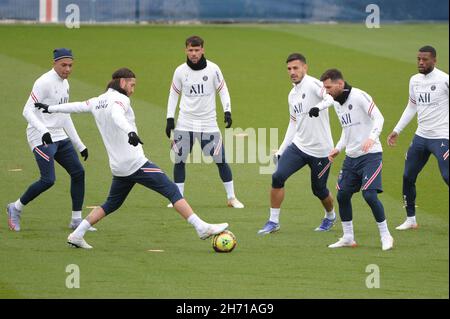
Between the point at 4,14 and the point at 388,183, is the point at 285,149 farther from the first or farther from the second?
the point at 4,14

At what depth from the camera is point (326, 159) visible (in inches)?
541

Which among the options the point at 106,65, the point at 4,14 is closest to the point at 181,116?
the point at 106,65

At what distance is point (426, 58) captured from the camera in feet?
45.1

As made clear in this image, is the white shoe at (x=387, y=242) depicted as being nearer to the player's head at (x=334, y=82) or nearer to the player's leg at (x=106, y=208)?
the player's head at (x=334, y=82)

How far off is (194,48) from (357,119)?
3280 millimetres

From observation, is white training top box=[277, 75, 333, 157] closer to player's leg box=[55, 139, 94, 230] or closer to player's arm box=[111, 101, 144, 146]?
player's arm box=[111, 101, 144, 146]

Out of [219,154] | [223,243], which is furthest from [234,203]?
[223,243]

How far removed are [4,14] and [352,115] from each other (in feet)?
66.6

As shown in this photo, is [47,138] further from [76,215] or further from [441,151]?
[441,151]

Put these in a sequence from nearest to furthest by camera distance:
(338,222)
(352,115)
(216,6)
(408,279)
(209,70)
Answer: (408,279) < (352,115) < (338,222) < (209,70) < (216,6)

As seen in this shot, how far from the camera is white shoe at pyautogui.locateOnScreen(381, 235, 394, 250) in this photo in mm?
12633

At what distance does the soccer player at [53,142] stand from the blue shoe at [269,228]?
231 cm

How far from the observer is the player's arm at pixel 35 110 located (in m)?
13.2

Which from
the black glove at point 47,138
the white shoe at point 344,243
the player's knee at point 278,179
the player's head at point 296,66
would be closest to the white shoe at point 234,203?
the player's knee at point 278,179
